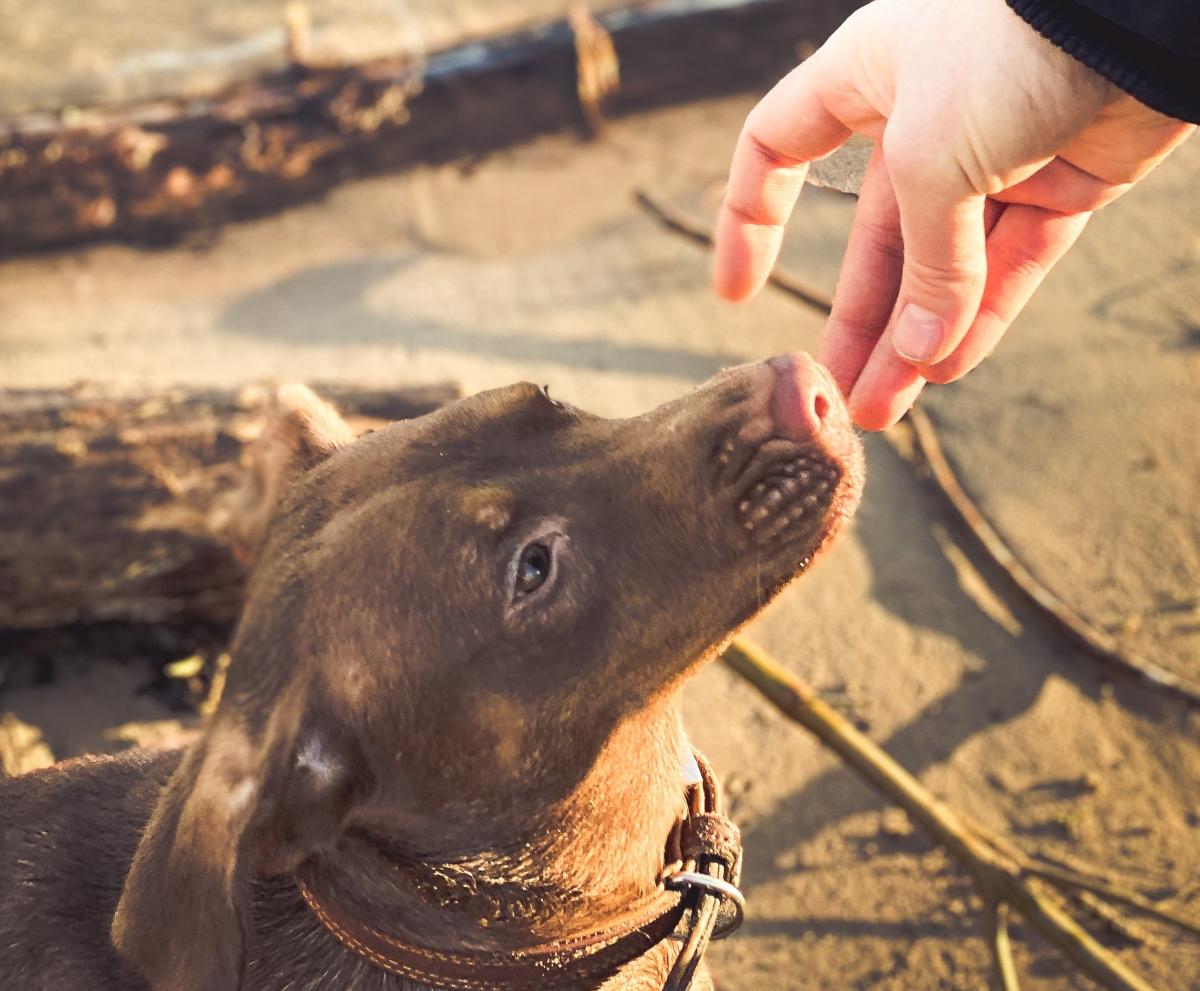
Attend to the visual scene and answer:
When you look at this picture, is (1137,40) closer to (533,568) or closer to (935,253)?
(935,253)

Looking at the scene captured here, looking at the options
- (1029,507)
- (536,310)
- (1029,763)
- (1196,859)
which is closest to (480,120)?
(536,310)

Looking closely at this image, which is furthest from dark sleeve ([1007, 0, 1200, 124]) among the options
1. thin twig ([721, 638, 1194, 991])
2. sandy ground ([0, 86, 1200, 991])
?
sandy ground ([0, 86, 1200, 991])

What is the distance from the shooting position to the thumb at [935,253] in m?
2.35

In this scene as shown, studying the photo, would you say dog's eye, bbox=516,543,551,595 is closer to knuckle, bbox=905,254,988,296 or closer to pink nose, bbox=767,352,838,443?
pink nose, bbox=767,352,838,443

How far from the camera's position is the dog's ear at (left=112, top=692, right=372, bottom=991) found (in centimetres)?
219

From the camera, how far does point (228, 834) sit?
7.28 ft

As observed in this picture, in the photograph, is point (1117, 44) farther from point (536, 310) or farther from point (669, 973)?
point (536, 310)

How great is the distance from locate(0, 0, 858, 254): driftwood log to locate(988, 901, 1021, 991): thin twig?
572 cm

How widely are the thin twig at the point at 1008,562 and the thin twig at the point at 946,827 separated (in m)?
1.01

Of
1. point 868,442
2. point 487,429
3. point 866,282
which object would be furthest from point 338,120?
point 487,429

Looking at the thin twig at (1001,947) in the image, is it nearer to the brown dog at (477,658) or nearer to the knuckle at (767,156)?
the brown dog at (477,658)

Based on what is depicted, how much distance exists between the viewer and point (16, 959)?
300 cm

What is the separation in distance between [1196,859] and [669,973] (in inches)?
110

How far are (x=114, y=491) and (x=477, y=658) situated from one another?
104 inches
